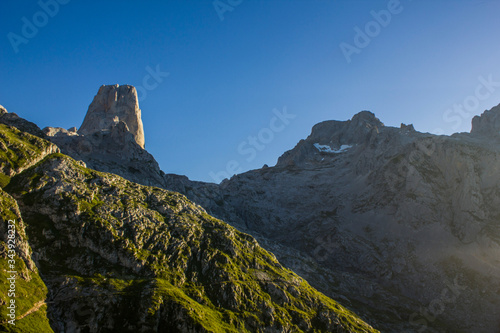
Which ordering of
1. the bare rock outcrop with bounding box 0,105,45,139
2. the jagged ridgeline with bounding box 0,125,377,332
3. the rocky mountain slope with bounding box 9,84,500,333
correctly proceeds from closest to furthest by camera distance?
the jagged ridgeline with bounding box 0,125,377,332 → the rocky mountain slope with bounding box 9,84,500,333 → the bare rock outcrop with bounding box 0,105,45,139

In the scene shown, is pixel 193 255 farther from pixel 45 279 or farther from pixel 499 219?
pixel 499 219

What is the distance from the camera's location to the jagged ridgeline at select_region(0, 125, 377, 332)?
86875 mm

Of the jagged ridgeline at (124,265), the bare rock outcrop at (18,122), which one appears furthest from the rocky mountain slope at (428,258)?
the jagged ridgeline at (124,265)

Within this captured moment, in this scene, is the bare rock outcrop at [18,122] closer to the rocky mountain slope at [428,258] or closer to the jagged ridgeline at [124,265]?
the rocky mountain slope at [428,258]

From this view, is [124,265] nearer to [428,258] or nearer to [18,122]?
[18,122]

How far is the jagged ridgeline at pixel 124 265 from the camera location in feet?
285

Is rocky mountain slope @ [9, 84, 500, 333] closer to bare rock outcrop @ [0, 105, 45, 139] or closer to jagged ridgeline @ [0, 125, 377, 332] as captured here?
bare rock outcrop @ [0, 105, 45, 139]

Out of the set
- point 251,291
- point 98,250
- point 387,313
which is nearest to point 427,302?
point 387,313

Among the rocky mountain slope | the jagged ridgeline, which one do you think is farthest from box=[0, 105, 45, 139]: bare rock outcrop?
the jagged ridgeline

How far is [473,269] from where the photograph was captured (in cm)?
15750

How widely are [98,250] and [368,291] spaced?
399 feet


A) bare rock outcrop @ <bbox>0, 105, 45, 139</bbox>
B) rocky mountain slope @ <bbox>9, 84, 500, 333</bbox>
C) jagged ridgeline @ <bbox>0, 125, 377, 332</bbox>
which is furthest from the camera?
bare rock outcrop @ <bbox>0, 105, 45, 139</bbox>

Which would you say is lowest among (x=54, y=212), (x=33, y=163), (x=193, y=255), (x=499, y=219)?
(x=499, y=219)

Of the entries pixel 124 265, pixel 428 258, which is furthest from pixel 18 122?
pixel 428 258
